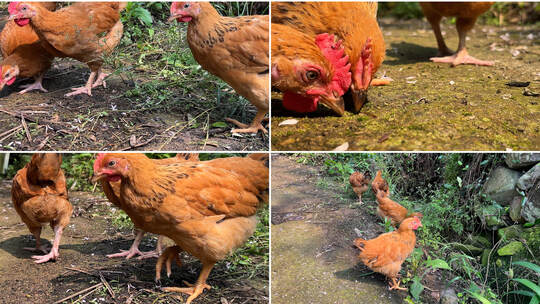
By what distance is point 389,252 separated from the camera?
3.21m

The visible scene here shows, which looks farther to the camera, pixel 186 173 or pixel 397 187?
pixel 397 187

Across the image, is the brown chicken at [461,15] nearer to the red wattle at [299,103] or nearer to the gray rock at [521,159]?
the gray rock at [521,159]

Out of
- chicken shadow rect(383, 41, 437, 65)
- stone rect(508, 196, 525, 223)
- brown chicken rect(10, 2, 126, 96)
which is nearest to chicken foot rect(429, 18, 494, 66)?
chicken shadow rect(383, 41, 437, 65)

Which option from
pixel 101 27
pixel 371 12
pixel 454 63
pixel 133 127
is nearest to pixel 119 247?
pixel 133 127

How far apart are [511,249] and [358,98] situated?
1518 mm

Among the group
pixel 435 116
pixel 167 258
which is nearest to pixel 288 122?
pixel 435 116

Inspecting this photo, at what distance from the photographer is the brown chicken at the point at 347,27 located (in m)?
2.89

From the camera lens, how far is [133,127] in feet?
10.2

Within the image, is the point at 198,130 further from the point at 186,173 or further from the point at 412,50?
the point at 412,50

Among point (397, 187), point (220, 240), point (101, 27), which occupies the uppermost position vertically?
point (101, 27)

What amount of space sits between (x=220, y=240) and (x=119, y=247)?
1.28m

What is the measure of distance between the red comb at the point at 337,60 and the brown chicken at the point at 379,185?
1.41 meters

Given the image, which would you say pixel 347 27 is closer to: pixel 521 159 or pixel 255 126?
pixel 255 126

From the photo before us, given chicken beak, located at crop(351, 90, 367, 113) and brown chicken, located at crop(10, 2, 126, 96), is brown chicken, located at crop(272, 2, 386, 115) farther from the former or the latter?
brown chicken, located at crop(10, 2, 126, 96)
